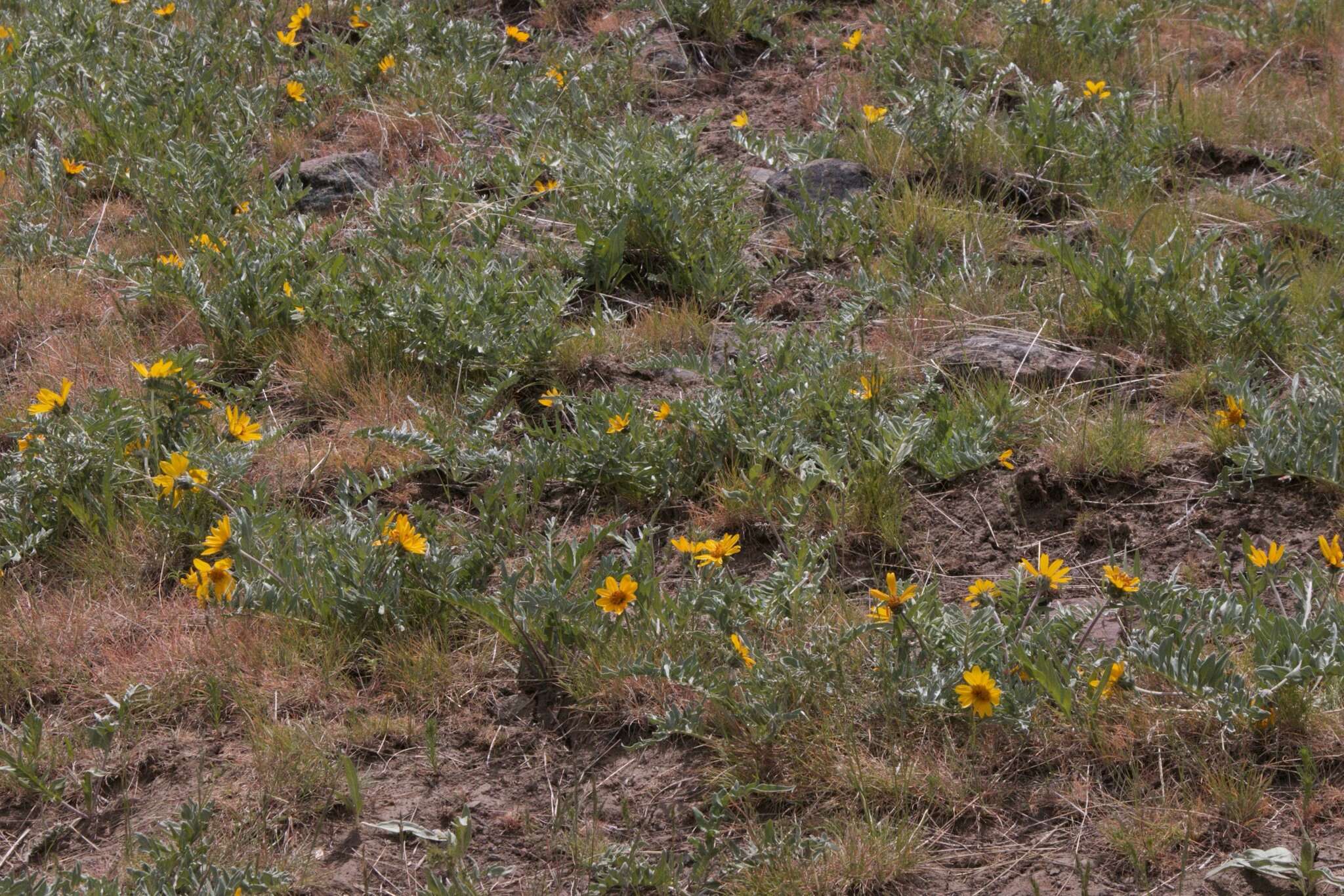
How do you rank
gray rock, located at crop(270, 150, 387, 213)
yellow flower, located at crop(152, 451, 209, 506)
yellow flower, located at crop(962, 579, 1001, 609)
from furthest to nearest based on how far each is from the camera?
gray rock, located at crop(270, 150, 387, 213)
yellow flower, located at crop(152, 451, 209, 506)
yellow flower, located at crop(962, 579, 1001, 609)

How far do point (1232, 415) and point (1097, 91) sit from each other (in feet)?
6.72

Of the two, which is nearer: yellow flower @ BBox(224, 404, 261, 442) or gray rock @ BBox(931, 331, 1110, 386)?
yellow flower @ BBox(224, 404, 261, 442)

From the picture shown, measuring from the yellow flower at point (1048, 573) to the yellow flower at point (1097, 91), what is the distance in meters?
2.63

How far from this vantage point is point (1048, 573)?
282 centimetres

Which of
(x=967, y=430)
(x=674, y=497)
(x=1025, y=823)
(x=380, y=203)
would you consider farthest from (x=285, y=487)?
(x=1025, y=823)

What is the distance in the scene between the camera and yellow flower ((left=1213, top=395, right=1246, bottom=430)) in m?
3.43

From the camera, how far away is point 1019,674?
2.77 m

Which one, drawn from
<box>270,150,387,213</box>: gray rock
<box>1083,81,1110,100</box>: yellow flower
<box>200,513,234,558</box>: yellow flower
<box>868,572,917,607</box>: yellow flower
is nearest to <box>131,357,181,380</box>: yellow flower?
<box>200,513,234,558</box>: yellow flower

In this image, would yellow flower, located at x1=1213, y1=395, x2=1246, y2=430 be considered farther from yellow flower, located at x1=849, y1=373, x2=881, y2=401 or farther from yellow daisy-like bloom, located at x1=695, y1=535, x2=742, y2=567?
yellow daisy-like bloom, located at x1=695, y1=535, x2=742, y2=567

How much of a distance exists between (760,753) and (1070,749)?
0.63m

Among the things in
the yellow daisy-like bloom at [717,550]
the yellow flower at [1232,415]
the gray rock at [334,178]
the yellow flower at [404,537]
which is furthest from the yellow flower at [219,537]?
the yellow flower at [1232,415]

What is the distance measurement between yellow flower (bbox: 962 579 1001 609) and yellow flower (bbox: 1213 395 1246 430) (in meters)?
0.86

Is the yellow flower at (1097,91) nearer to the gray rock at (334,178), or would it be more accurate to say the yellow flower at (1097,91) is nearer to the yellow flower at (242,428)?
the gray rock at (334,178)

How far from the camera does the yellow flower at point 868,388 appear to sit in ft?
11.9
